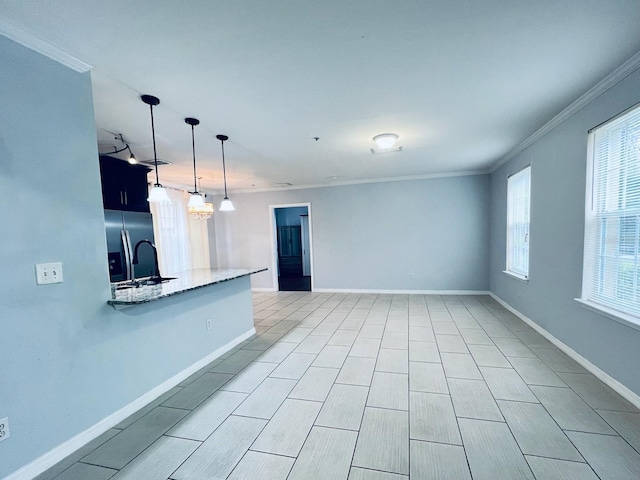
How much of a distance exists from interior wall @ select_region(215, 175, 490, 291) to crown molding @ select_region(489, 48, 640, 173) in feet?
6.21

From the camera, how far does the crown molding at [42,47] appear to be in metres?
1.43

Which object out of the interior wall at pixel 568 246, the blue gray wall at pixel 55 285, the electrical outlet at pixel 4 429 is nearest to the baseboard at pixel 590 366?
the interior wall at pixel 568 246

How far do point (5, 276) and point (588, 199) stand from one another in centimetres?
421

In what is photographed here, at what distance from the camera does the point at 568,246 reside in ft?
9.00

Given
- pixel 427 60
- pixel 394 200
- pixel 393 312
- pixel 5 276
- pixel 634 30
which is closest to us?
pixel 5 276

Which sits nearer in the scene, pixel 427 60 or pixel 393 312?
pixel 427 60

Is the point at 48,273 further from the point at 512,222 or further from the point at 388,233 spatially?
the point at 512,222

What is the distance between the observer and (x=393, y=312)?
4.55 metres

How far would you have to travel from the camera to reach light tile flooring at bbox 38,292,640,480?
1.53 meters

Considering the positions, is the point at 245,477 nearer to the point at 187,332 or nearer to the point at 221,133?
the point at 187,332

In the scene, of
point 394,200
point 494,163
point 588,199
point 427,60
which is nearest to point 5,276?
point 427,60

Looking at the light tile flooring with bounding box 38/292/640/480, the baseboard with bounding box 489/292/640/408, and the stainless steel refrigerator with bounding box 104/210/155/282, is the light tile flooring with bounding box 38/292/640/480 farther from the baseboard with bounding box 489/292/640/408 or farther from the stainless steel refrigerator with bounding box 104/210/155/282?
the stainless steel refrigerator with bounding box 104/210/155/282

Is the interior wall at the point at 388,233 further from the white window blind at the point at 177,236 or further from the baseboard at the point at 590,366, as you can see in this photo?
the baseboard at the point at 590,366

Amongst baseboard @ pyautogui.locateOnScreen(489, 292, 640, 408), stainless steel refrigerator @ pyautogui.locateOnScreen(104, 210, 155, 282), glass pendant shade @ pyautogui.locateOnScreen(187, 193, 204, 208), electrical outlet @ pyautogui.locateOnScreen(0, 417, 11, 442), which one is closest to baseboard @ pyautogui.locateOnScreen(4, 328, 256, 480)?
electrical outlet @ pyautogui.locateOnScreen(0, 417, 11, 442)
